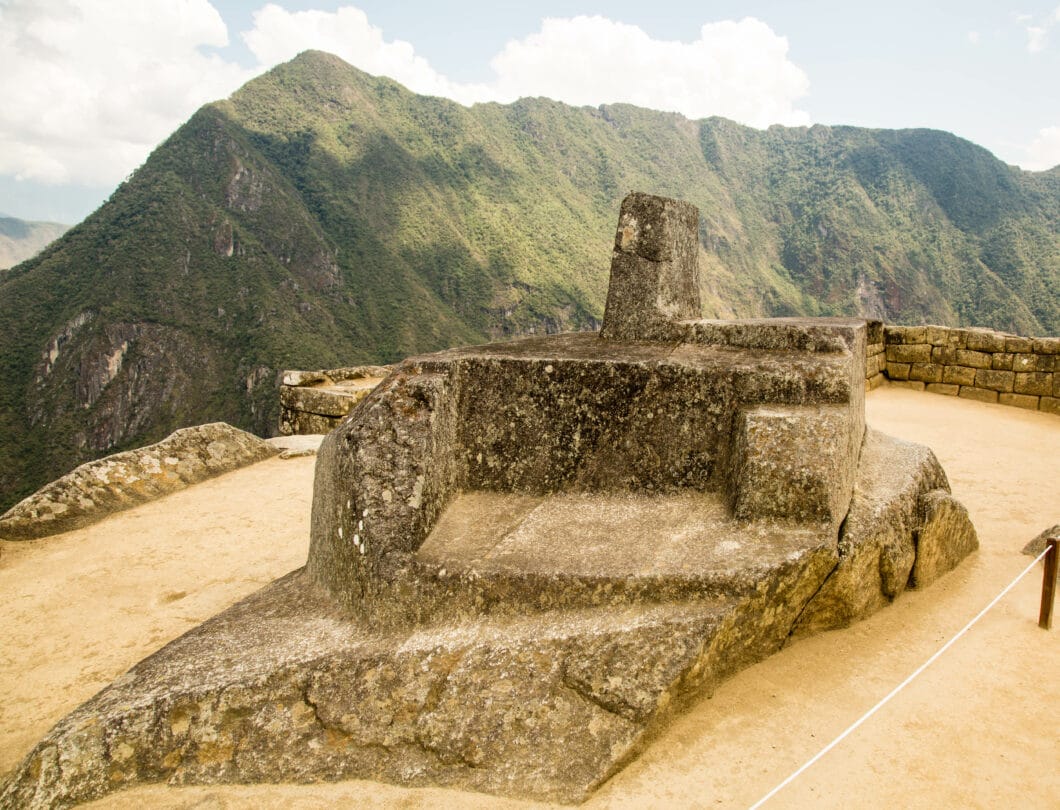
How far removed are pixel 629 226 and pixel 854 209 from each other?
120 meters

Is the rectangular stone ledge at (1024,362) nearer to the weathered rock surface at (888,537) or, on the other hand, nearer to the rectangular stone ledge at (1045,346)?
the rectangular stone ledge at (1045,346)

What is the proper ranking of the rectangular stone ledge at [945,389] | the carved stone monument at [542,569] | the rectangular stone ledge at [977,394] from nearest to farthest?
1. the carved stone monument at [542,569]
2. the rectangular stone ledge at [977,394]
3. the rectangular stone ledge at [945,389]

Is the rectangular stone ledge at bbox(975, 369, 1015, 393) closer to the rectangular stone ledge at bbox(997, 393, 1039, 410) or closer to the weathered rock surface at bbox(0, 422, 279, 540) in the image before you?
the rectangular stone ledge at bbox(997, 393, 1039, 410)

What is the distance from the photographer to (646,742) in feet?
7.41

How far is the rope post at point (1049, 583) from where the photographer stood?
284 cm

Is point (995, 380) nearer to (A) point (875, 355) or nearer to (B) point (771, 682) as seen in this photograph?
(A) point (875, 355)

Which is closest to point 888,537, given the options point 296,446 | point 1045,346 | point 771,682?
point 771,682

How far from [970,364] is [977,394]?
1.43 feet

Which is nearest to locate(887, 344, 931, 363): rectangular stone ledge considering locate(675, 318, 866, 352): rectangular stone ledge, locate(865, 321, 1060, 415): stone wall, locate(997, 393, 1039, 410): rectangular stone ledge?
locate(865, 321, 1060, 415): stone wall

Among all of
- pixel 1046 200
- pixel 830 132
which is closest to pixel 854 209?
pixel 1046 200

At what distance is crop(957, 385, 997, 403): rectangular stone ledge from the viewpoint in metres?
9.46

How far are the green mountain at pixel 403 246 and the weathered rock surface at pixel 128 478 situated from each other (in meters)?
49.9

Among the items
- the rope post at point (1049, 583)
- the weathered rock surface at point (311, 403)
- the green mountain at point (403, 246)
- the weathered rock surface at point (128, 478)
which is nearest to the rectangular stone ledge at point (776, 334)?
the rope post at point (1049, 583)

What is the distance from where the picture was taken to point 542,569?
2.63 metres
